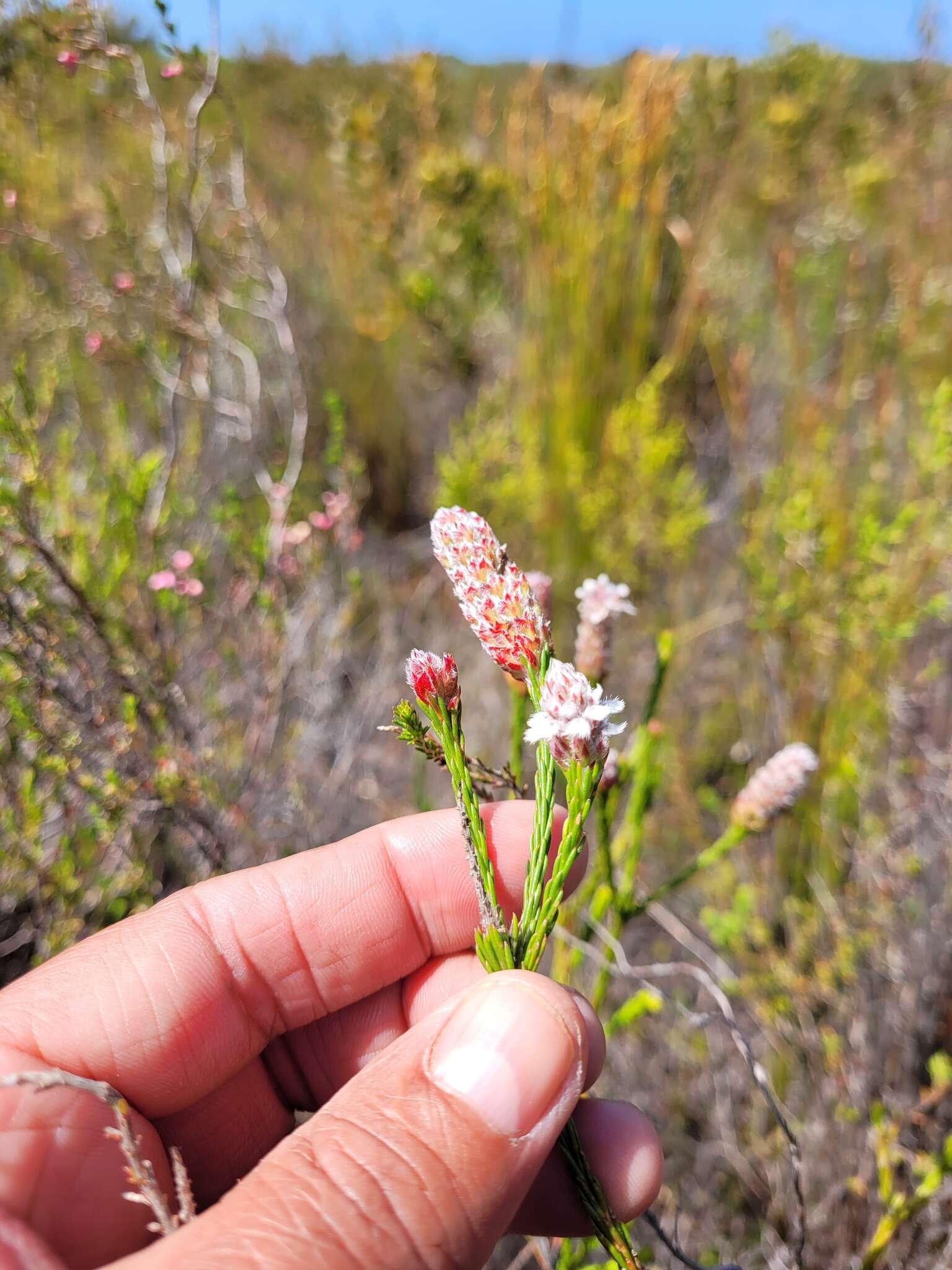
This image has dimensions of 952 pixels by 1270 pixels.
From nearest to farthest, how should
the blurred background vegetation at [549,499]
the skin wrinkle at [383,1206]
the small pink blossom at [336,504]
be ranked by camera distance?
1. the skin wrinkle at [383,1206]
2. the blurred background vegetation at [549,499]
3. the small pink blossom at [336,504]

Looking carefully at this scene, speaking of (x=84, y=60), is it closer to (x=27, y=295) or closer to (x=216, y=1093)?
(x=27, y=295)

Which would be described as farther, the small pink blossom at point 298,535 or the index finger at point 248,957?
the small pink blossom at point 298,535

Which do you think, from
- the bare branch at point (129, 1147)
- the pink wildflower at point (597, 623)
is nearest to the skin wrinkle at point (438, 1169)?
the bare branch at point (129, 1147)

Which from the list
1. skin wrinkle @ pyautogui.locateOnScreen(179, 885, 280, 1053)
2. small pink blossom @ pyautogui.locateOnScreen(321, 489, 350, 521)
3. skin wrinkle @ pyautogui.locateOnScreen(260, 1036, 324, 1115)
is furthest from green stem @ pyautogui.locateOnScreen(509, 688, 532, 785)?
small pink blossom @ pyautogui.locateOnScreen(321, 489, 350, 521)

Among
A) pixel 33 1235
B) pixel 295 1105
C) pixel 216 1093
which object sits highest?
pixel 33 1235

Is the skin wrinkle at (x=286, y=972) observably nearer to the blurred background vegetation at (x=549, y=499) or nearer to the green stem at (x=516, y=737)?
the blurred background vegetation at (x=549, y=499)

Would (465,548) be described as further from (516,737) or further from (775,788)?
(775,788)

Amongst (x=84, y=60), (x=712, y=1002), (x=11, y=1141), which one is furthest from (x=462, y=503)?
(x=11, y=1141)

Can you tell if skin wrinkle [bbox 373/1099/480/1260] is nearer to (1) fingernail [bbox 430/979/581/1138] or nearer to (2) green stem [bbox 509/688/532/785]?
(1) fingernail [bbox 430/979/581/1138]
